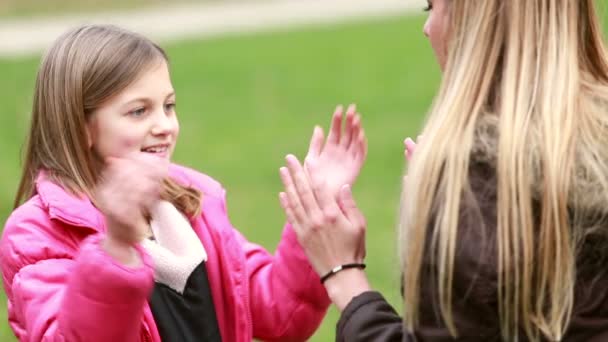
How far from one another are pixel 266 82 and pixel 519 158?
11.0m

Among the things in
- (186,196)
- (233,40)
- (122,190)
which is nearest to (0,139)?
(233,40)

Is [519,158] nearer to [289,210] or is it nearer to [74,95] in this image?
[289,210]

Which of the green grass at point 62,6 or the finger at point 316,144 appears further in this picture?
the green grass at point 62,6

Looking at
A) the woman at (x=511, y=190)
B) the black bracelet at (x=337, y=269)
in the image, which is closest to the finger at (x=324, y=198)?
the black bracelet at (x=337, y=269)

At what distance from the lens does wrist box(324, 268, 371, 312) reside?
11.3 ft

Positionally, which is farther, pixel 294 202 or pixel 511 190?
pixel 294 202

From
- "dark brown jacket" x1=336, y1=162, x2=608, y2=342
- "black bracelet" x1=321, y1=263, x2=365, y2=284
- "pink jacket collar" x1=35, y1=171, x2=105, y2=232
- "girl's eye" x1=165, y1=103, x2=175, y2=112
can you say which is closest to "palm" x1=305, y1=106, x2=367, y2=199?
"black bracelet" x1=321, y1=263, x2=365, y2=284

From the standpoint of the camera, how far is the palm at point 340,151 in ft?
12.3

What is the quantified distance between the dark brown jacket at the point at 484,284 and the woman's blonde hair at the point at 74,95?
105cm

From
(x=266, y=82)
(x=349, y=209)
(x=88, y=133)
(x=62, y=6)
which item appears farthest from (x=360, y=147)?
(x=62, y=6)

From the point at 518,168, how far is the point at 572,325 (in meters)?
0.36

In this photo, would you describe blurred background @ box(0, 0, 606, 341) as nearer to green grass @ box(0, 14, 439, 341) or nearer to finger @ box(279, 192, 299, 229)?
green grass @ box(0, 14, 439, 341)

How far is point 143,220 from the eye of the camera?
3660 mm

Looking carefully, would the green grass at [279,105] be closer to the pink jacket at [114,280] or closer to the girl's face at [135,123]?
the pink jacket at [114,280]
